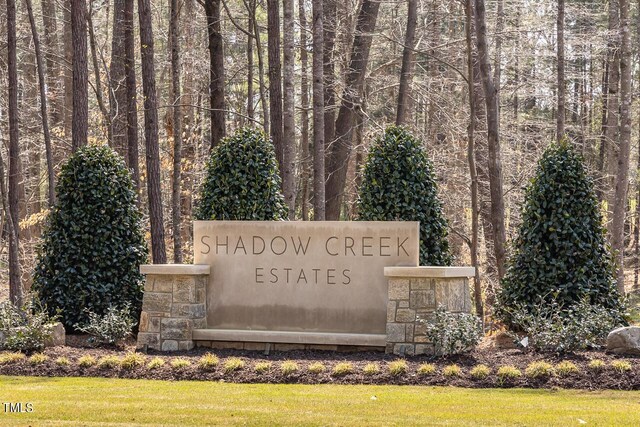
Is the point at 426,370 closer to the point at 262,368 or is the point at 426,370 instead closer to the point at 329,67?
the point at 262,368

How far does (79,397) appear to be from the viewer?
843 cm

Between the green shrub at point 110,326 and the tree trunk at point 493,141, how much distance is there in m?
6.06

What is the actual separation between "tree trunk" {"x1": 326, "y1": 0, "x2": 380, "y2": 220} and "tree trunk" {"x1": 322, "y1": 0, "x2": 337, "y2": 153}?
0.30 m

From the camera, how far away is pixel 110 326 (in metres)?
11.9

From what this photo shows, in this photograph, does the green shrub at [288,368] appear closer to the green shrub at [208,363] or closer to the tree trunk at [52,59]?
the green shrub at [208,363]

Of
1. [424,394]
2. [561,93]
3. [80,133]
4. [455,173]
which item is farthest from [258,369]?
[455,173]

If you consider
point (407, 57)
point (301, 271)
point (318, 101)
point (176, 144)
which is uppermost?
point (407, 57)

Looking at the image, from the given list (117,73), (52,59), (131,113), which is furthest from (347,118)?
(52,59)

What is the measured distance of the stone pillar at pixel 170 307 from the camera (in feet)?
38.0

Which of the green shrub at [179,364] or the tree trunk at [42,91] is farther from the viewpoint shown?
the tree trunk at [42,91]

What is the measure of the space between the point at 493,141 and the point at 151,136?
224 inches

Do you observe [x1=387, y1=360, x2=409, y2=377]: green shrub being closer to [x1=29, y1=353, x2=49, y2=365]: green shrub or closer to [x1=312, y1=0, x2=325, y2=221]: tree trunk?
[x1=29, y1=353, x2=49, y2=365]: green shrub

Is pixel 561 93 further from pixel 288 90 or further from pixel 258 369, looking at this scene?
pixel 258 369

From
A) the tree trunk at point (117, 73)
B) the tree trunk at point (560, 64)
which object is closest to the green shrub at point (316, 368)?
the tree trunk at point (560, 64)
